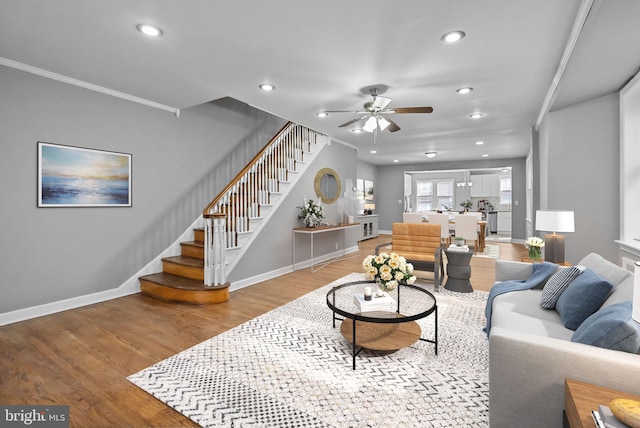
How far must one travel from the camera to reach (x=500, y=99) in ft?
14.3

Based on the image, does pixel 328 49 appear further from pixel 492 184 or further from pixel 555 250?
pixel 492 184

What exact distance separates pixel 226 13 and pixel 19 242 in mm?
3272

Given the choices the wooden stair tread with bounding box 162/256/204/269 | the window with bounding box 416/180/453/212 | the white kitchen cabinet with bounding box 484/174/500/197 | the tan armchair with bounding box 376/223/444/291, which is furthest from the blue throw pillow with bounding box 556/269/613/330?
the white kitchen cabinet with bounding box 484/174/500/197

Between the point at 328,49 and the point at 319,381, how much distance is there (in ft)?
9.34

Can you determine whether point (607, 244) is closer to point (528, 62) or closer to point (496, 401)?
point (528, 62)

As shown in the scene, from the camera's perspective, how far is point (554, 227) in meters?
3.38

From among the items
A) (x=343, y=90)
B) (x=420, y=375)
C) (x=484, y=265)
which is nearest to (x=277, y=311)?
(x=420, y=375)

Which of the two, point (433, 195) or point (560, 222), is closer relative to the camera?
point (560, 222)

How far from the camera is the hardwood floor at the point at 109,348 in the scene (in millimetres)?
1953

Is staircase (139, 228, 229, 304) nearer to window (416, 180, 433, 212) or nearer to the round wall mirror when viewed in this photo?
the round wall mirror

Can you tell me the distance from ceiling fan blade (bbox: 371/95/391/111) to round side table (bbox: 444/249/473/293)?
231 centimetres

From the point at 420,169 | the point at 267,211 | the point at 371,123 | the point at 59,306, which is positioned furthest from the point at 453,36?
the point at 420,169

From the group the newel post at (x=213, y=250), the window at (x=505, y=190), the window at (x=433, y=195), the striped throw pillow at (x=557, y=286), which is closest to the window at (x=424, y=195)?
the window at (x=433, y=195)

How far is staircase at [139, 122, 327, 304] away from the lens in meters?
4.04
